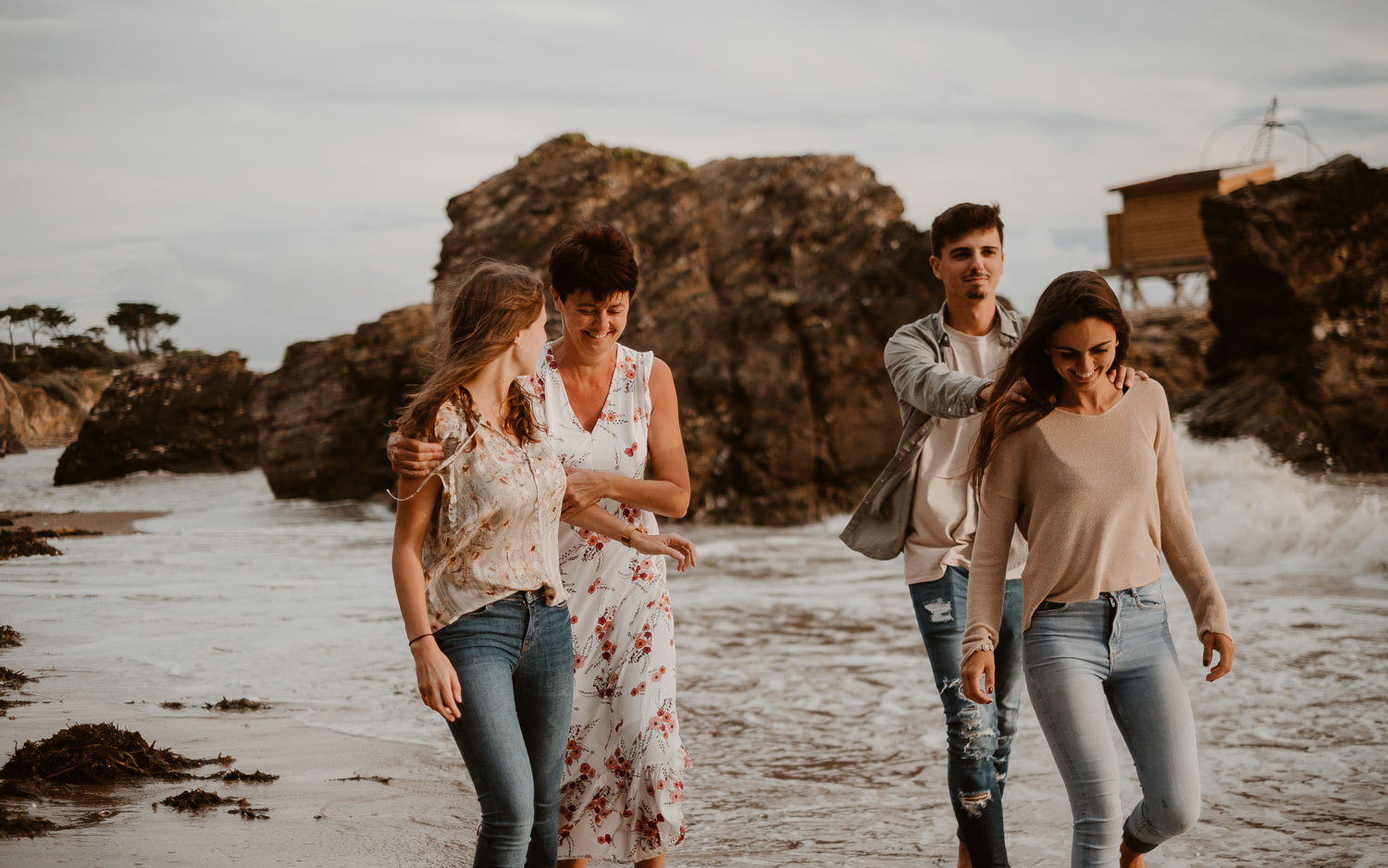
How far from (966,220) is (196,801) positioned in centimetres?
360

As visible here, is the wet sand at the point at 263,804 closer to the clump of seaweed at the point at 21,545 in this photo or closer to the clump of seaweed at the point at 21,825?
the clump of seaweed at the point at 21,825

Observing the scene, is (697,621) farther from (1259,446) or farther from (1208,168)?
(1208,168)

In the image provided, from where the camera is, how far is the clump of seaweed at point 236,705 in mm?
6445

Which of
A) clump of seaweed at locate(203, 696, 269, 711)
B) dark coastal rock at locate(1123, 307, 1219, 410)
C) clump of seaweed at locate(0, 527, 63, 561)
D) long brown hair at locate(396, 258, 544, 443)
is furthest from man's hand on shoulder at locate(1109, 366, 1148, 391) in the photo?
dark coastal rock at locate(1123, 307, 1219, 410)

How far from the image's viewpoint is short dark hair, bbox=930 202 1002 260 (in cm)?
384

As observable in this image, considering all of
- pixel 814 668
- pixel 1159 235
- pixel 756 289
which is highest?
pixel 1159 235

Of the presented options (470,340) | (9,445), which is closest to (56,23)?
(9,445)

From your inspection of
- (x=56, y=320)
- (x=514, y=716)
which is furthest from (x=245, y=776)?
(x=56, y=320)

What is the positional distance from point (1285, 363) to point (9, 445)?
17.3m

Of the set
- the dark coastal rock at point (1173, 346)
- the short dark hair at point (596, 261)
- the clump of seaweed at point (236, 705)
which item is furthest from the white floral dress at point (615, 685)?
the dark coastal rock at point (1173, 346)

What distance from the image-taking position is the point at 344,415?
22656 millimetres

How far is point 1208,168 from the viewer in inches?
1258

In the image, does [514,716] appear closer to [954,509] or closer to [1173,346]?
[954,509]

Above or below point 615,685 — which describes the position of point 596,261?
above
